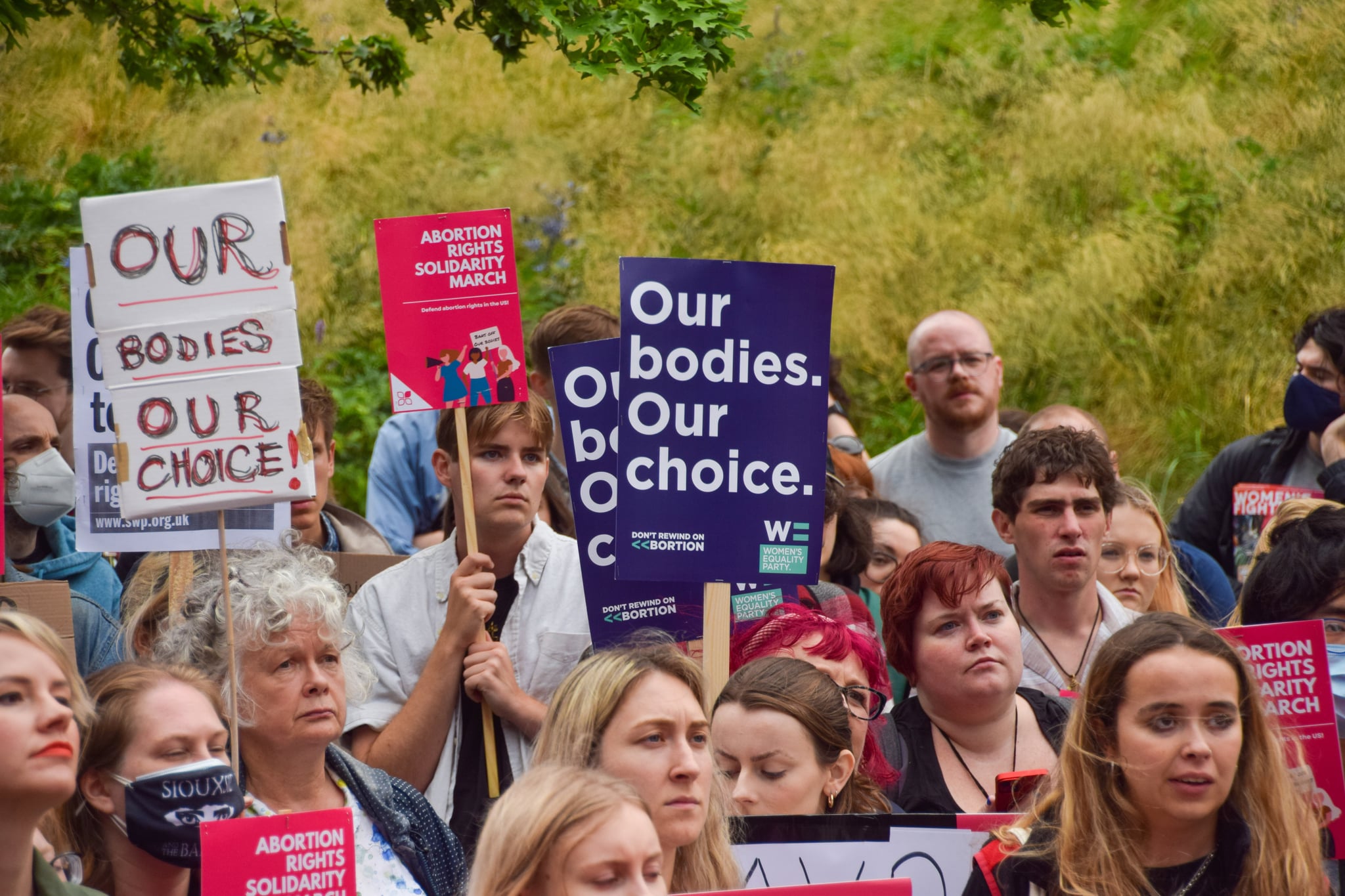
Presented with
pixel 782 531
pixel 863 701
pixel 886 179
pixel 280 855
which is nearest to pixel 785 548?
pixel 782 531

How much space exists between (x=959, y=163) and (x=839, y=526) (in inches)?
244

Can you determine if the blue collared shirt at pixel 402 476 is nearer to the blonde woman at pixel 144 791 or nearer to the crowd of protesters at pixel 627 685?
the crowd of protesters at pixel 627 685

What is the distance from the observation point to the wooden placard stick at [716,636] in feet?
12.7

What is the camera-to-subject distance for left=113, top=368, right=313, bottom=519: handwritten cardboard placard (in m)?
3.67

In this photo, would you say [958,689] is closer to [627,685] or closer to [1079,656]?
[1079,656]

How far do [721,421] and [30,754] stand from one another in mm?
1969

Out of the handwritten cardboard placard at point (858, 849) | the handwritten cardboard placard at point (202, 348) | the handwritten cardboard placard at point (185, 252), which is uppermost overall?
the handwritten cardboard placard at point (185, 252)

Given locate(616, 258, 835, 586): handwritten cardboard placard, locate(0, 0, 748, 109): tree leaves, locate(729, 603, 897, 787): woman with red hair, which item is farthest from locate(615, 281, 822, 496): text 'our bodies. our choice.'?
locate(0, 0, 748, 109): tree leaves

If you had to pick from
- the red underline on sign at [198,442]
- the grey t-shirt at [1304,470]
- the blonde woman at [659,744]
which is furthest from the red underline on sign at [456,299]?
the grey t-shirt at [1304,470]

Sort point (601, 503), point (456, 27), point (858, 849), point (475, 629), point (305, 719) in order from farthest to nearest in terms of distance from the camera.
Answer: point (456, 27) → point (601, 503) → point (475, 629) → point (305, 719) → point (858, 849)

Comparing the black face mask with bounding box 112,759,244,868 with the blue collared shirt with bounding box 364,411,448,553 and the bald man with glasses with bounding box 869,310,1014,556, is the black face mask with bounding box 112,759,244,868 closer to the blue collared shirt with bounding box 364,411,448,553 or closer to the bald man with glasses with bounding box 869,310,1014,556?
the blue collared shirt with bounding box 364,411,448,553

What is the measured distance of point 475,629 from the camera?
13.4 feet

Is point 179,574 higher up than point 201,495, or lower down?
lower down

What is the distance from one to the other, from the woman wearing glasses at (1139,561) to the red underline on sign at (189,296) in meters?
2.88
